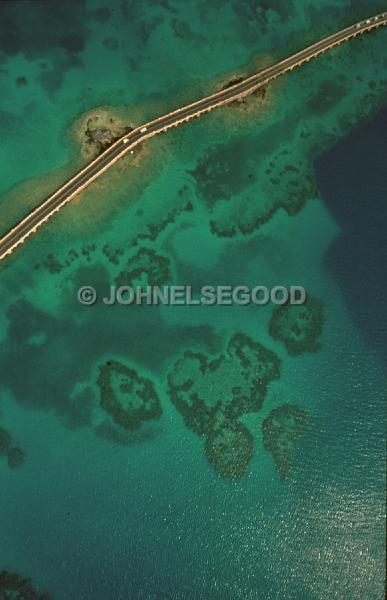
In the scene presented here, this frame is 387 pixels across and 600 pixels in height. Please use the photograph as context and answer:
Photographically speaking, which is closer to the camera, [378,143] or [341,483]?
[341,483]

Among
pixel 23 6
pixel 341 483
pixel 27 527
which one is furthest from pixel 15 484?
pixel 23 6

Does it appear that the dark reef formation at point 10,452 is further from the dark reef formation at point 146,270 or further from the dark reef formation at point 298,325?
the dark reef formation at point 298,325

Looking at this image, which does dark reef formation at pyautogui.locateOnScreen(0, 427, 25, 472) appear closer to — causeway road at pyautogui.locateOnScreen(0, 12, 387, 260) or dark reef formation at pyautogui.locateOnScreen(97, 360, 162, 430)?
dark reef formation at pyautogui.locateOnScreen(97, 360, 162, 430)

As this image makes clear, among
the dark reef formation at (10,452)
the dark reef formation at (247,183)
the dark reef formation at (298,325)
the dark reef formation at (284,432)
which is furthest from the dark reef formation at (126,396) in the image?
the dark reef formation at (247,183)

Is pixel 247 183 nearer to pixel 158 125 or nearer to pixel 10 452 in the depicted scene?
pixel 158 125

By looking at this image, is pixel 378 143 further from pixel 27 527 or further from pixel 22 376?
pixel 27 527
